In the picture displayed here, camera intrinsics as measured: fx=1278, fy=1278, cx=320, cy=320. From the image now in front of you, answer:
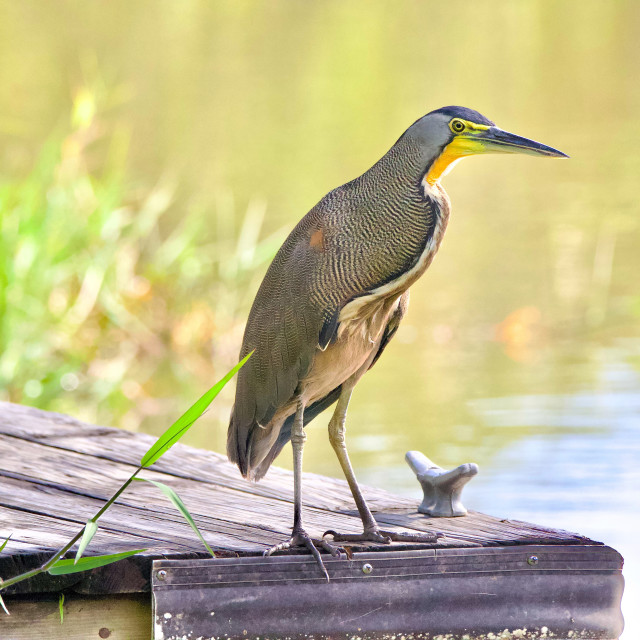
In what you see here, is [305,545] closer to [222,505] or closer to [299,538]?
[299,538]

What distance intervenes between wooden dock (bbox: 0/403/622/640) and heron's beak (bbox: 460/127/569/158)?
86 centimetres

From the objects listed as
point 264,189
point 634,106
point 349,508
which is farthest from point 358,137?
point 349,508

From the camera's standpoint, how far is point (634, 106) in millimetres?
14211

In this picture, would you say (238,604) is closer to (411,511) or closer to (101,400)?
(411,511)

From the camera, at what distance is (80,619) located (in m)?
2.60

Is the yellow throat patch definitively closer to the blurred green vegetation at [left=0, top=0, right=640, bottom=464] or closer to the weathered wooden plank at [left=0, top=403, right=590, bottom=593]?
the weathered wooden plank at [left=0, top=403, right=590, bottom=593]

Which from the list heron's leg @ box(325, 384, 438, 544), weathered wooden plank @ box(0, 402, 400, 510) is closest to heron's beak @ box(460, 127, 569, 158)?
heron's leg @ box(325, 384, 438, 544)

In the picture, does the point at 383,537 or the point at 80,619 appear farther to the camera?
the point at 383,537

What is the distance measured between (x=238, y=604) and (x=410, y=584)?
0.38 meters

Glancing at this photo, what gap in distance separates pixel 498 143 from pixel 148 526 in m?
1.17

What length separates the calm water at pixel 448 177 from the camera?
641cm

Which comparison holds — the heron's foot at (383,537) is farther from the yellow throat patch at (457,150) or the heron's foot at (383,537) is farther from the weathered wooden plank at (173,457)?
the yellow throat patch at (457,150)

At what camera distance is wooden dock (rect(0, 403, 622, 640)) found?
2584 mm

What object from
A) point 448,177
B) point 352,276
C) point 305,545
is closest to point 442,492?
point 305,545
